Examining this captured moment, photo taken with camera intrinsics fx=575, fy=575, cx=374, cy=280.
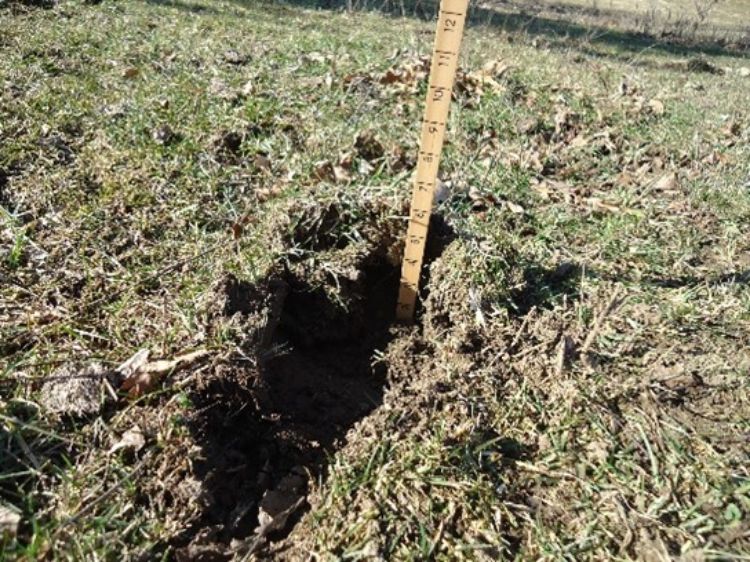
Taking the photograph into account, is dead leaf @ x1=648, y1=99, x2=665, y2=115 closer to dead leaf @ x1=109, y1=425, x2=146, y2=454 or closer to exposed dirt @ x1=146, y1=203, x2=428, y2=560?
exposed dirt @ x1=146, y1=203, x2=428, y2=560

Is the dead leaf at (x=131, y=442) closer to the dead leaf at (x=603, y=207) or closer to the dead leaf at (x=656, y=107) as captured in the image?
the dead leaf at (x=603, y=207)

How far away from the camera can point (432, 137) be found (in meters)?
2.29

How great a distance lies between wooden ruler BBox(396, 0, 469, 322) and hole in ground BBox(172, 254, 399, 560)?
0.76ft

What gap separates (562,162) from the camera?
161 inches

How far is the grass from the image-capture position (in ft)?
5.84

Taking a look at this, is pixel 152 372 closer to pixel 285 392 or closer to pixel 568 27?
pixel 285 392

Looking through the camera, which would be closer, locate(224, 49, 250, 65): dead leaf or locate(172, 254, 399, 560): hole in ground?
locate(172, 254, 399, 560): hole in ground

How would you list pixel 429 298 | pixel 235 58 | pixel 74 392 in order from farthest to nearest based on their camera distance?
1. pixel 235 58
2. pixel 429 298
3. pixel 74 392

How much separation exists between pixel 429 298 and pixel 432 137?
734mm

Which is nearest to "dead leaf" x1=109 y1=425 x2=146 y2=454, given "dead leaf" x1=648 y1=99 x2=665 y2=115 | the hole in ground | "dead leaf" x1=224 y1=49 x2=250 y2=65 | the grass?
the grass

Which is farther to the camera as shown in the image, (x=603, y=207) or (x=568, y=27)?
(x=568, y=27)

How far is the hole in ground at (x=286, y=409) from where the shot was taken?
6.04 ft

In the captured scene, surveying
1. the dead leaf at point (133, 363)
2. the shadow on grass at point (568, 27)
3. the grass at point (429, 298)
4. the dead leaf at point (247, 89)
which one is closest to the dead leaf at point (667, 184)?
the grass at point (429, 298)

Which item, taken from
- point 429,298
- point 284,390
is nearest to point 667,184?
point 429,298
